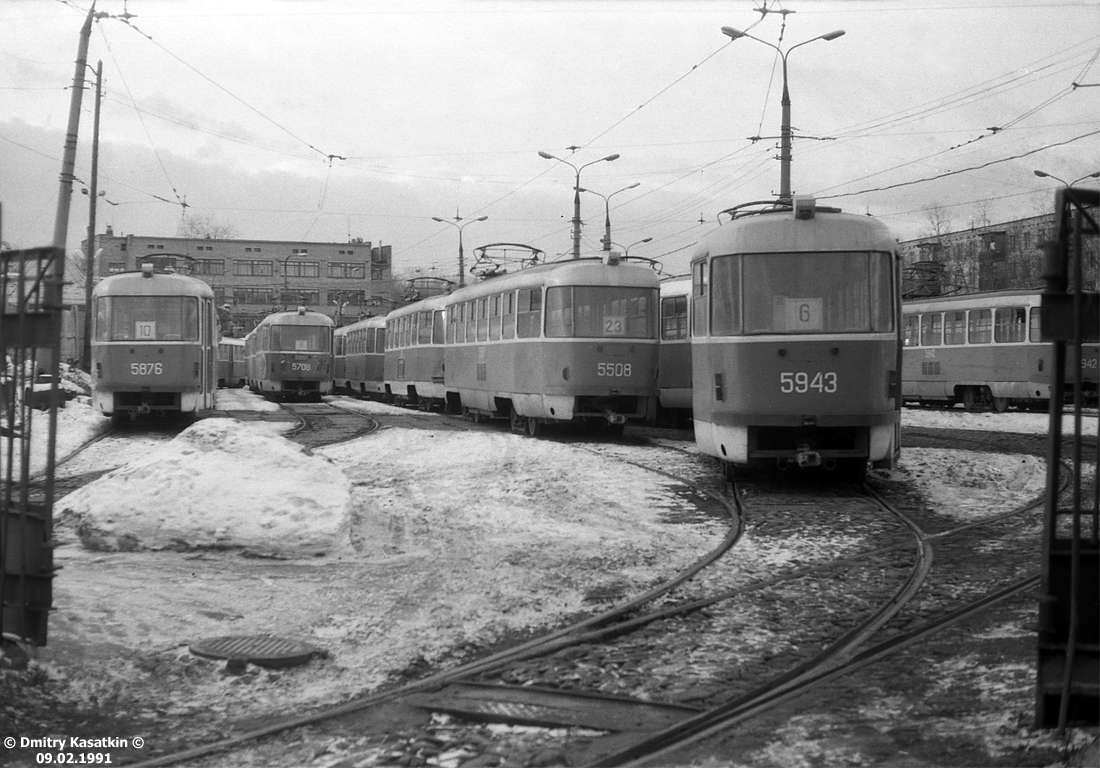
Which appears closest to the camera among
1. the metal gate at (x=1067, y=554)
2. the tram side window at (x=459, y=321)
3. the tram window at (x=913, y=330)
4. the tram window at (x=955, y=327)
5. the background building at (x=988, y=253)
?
the metal gate at (x=1067, y=554)

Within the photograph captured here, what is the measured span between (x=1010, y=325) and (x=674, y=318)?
11.4m

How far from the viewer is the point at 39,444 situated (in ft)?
53.6

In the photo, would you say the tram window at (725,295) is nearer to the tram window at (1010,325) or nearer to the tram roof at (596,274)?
the tram roof at (596,274)

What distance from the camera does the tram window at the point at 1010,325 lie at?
27.1 metres

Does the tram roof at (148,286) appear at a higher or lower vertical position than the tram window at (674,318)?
higher

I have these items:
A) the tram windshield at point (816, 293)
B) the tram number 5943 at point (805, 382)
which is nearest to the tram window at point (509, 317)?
the tram windshield at point (816, 293)

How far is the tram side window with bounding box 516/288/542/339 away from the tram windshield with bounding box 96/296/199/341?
5.91 m

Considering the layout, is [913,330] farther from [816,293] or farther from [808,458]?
[808,458]

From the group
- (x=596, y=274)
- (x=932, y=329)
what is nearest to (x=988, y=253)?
(x=932, y=329)

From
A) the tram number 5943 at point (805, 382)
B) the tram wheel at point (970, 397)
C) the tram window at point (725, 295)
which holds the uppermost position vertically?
the tram window at point (725, 295)

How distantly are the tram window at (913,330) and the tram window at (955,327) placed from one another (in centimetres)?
121

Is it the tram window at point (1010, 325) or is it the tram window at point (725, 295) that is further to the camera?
the tram window at point (1010, 325)

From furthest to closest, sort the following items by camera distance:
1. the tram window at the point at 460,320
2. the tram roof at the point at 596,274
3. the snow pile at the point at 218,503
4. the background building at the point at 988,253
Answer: the background building at the point at 988,253 → the tram window at the point at 460,320 → the tram roof at the point at 596,274 → the snow pile at the point at 218,503

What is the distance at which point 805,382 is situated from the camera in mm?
11219
